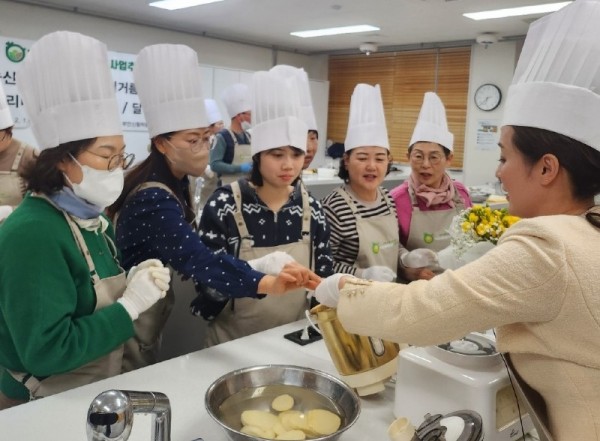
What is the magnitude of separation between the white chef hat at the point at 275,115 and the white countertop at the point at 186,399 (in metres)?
0.71

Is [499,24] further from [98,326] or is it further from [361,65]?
[98,326]

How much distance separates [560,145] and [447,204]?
161 cm

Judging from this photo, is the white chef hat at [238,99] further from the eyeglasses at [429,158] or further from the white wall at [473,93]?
the white wall at [473,93]

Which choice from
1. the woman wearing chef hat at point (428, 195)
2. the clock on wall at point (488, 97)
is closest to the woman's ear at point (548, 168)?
the woman wearing chef hat at point (428, 195)

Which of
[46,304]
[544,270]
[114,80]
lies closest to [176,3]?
[114,80]

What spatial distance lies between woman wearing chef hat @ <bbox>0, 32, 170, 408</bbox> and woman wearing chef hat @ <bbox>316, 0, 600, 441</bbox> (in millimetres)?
633

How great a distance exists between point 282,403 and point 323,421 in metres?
0.12

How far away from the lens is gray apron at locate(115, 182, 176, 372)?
1.62 m

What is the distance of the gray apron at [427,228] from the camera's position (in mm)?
2461

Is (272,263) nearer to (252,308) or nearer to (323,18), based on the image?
(252,308)

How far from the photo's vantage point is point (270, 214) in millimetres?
1828

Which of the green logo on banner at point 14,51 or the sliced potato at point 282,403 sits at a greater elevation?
the green logo on banner at point 14,51

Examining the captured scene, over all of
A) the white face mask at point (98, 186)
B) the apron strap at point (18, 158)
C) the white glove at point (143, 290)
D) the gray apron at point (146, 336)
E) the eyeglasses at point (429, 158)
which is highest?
the white face mask at point (98, 186)

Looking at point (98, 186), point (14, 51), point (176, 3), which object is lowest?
point (98, 186)
